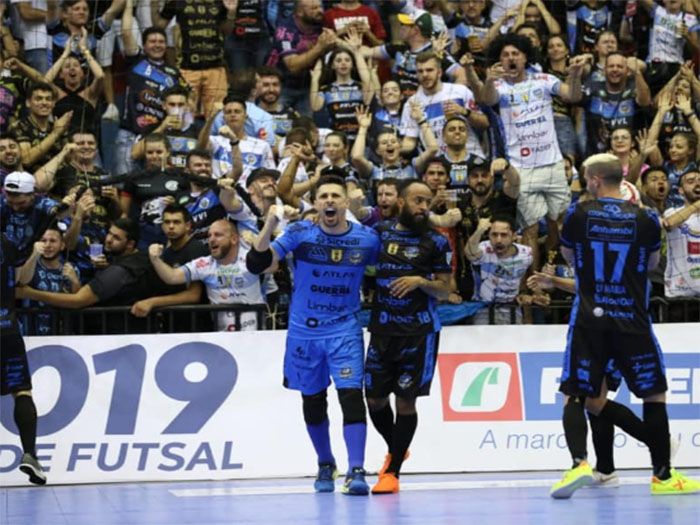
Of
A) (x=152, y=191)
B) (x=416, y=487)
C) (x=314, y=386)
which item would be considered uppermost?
(x=152, y=191)

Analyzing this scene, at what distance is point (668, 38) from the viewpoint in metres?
17.5

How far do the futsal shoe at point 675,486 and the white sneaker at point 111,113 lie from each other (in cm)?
825

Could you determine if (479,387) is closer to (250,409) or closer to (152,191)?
(250,409)

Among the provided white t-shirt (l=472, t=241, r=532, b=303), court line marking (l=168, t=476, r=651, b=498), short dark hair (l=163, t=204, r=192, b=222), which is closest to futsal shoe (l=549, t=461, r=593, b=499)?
court line marking (l=168, t=476, r=651, b=498)

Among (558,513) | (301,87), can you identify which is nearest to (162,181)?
(301,87)

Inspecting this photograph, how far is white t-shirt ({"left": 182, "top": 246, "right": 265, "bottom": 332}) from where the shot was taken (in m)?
13.2

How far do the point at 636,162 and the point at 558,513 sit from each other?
635cm

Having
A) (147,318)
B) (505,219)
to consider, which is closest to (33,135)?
(147,318)

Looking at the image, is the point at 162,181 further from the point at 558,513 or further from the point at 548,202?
the point at 558,513

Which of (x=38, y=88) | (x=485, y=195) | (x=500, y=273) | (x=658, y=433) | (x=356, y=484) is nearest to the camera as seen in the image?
(x=658, y=433)

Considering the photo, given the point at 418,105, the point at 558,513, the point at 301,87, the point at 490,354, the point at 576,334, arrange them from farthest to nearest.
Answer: the point at 301,87 < the point at 418,105 < the point at 490,354 < the point at 576,334 < the point at 558,513

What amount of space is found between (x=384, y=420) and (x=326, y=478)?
1.98 ft

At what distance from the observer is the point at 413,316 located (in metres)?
11.0

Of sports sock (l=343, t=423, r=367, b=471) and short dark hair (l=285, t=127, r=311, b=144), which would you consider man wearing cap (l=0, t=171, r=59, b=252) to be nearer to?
short dark hair (l=285, t=127, r=311, b=144)
